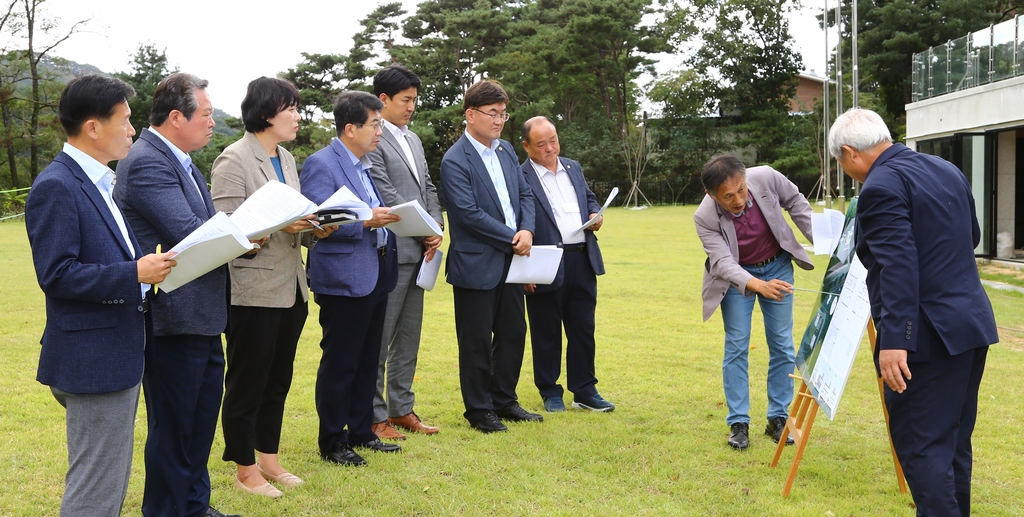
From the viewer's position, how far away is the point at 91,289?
2674mm

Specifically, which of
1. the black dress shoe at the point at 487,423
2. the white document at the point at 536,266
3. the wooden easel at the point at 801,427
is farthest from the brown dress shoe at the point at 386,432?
the wooden easel at the point at 801,427

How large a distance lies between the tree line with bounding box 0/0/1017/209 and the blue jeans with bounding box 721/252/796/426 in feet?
107

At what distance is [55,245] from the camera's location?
2.67 metres

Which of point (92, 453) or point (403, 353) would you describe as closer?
point (92, 453)

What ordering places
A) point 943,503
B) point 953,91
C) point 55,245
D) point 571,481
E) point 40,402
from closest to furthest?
point 55,245 → point 943,503 → point 571,481 → point 40,402 → point 953,91

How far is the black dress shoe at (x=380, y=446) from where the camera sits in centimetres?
488

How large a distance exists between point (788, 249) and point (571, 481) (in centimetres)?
194

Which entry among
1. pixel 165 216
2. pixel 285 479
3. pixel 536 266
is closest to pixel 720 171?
pixel 536 266

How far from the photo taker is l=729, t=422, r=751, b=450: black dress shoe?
16.5 ft

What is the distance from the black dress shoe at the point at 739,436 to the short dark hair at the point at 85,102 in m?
3.78

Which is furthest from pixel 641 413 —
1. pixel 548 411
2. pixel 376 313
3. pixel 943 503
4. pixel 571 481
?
pixel 943 503

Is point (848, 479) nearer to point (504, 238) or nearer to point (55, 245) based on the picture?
point (504, 238)

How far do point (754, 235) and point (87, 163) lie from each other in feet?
12.2

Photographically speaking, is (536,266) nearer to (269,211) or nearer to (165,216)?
(269,211)
